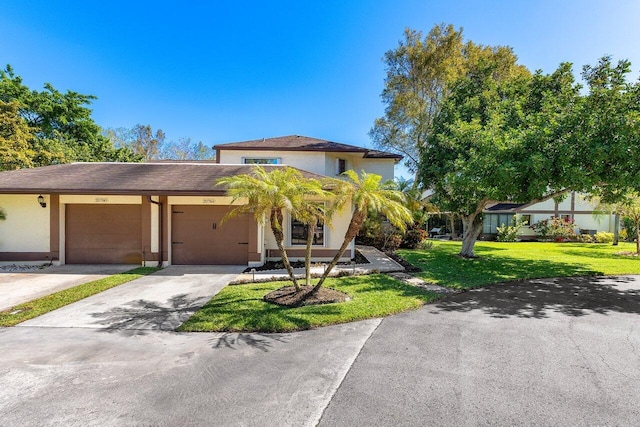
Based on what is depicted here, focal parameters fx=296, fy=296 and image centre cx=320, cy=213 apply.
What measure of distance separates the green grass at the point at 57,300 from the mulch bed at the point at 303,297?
4681 millimetres

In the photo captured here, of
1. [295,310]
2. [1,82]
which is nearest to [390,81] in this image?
[295,310]

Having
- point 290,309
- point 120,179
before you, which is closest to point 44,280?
point 120,179

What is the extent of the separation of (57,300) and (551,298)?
40.6 feet

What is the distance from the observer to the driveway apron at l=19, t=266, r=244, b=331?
5.79m

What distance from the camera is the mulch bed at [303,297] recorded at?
6824 mm

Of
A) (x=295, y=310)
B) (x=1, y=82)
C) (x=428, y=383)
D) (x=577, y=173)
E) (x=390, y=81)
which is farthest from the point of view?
(x=1, y=82)

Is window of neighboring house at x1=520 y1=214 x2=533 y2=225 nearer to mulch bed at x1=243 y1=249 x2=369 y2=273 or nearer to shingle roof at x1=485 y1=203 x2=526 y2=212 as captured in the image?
shingle roof at x1=485 y1=203 x2=526 y2=212

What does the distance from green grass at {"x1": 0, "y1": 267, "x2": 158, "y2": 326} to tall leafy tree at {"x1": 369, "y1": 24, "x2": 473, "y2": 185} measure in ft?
67.2

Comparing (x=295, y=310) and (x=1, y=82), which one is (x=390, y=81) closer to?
(x=295, y=310)

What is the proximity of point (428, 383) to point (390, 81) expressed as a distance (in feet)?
82.2

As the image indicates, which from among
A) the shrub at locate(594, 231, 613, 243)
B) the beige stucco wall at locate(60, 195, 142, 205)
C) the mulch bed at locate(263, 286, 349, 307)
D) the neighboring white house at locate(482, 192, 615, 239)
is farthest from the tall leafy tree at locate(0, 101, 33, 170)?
the shrub at locate(594, 231, 613, 243)

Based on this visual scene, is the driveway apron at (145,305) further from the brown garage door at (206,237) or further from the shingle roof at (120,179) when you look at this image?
the shingle roof at (120,179)

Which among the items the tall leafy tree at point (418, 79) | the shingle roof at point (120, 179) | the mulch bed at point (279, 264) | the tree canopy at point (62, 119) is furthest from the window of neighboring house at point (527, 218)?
the tree canopy at point (62, 119)

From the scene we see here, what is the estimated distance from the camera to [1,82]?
2745 centimetres
